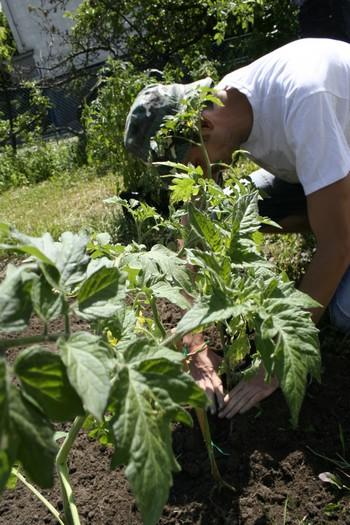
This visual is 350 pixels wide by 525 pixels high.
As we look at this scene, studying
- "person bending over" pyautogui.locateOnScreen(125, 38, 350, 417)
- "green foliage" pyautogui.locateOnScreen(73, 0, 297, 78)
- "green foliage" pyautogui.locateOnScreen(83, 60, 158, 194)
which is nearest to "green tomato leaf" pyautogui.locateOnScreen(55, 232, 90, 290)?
"person bending over" pyautogui.locateOnScreen(125, 38, 350, 417)

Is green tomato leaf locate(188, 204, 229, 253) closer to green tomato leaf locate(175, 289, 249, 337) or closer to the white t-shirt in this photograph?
green tomato leaf locate(175, 289, 249, 337)

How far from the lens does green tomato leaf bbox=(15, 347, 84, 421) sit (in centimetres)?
58

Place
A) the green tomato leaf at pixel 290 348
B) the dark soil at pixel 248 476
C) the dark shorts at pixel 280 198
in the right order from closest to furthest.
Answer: the green tomato leaf at pixel 290 348 → the dark soil at pixel 248 476 → the dark shorts at pixel 280 198

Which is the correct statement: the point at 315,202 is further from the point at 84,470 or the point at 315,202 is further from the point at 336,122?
the point at 84,470

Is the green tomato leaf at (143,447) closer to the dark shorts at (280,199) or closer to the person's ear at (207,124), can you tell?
the person's ear at (207,124)

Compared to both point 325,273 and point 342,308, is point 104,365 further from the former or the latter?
point 342,308

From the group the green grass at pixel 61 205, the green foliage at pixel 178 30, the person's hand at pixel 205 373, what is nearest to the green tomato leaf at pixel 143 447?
the person's hand at pixel 205 373

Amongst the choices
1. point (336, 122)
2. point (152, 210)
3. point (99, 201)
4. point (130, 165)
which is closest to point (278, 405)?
point (152, 210)

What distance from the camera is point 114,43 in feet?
24.1

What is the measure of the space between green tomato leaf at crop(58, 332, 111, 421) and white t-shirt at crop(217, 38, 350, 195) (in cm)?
111

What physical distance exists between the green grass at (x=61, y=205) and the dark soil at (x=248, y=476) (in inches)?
73.5

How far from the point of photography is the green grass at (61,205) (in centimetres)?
385

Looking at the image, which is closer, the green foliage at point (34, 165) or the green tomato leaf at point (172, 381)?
the green tomato leaf at point (172, 381)

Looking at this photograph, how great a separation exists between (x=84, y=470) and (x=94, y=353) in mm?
1076
